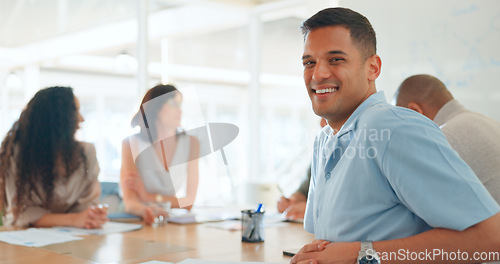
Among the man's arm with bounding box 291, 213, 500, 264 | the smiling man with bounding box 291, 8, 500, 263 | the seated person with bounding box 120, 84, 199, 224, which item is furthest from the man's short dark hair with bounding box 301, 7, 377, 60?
the seated person with bounding box 120, 84, 199, 224

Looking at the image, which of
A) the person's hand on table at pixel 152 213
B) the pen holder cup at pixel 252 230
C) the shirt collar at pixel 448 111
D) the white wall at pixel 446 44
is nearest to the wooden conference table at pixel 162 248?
the pen holder cup at pixel 252 230

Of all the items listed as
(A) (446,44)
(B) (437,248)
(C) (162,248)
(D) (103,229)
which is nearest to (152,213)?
(D) (103,229)

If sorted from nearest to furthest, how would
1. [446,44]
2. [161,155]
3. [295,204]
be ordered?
[295,204] < [161,155] < [446,44]

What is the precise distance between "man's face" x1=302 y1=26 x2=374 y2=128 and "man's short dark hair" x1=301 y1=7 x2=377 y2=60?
0.04 ft

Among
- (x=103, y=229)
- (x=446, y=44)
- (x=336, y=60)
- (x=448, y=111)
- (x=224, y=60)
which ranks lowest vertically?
(x=103, y=229)

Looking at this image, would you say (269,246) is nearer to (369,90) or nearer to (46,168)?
(369,90)

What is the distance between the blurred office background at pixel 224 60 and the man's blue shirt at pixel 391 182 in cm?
128

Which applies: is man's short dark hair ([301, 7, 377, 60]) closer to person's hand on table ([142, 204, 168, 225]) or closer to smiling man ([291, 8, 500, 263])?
Result: smiling man ([291, 8, 500, 263])

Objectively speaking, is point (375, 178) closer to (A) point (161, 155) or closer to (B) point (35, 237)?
(B) point (35, 237)

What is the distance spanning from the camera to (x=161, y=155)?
3057mm

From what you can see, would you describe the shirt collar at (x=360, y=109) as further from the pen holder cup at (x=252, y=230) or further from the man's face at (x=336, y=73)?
the pen holder cup at (x=252, y=230)

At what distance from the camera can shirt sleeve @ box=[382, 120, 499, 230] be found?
1082mm

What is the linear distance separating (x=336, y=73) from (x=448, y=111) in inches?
47.3

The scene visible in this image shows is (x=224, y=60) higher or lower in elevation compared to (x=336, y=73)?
higher
